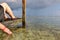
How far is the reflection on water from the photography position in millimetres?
1633

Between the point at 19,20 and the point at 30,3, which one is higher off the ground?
the point at 30,3

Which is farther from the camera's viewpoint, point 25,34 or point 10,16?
point 10,16

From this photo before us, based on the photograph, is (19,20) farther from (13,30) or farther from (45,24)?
(45,24)

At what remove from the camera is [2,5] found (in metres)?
1.71

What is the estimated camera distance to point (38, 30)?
1.72 m

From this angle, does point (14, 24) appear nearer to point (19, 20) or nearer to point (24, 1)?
point (19, 20)

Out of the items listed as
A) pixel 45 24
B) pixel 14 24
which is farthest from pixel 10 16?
pixel 45 24

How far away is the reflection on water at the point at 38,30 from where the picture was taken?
1633 millimetres

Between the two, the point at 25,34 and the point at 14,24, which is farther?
the point at 14,24

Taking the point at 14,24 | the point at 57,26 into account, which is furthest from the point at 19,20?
the point at 57,26

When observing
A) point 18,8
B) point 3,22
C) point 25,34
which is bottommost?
point 25,34

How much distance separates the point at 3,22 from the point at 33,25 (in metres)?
0.33

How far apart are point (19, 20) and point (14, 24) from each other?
8 centimetres

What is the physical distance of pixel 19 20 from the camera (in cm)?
176
